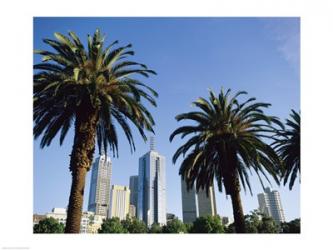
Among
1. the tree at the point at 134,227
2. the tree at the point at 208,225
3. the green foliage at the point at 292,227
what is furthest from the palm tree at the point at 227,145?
the tree at the point at 134,227

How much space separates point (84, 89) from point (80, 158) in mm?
3070

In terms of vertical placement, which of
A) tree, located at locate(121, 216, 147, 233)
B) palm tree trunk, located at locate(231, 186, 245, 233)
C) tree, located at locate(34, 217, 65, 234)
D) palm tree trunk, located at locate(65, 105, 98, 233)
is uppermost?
palm tree trunk, located at locate(65, 105, 98, 233)

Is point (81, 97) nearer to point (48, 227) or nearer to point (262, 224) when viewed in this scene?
point (48, 227)

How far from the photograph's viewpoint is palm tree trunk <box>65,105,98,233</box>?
12727 mm

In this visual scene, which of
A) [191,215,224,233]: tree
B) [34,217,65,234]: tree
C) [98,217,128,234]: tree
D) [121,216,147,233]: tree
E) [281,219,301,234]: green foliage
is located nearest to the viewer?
[281,219,301,234]: green foliage

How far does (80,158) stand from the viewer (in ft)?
44.5

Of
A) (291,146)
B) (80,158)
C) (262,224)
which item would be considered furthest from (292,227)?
(80,158)

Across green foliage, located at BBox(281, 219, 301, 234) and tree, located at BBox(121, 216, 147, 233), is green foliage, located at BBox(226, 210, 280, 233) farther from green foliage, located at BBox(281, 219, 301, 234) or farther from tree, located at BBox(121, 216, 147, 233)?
tree, located at BBox(121, 216, 147, 233)

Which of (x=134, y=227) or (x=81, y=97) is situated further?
(x=134, y=227)

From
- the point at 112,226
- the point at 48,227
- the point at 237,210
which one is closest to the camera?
the point at 237,210

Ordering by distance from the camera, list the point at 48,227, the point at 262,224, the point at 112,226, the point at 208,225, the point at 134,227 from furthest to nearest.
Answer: the point at 134,227
the point at 112,226
the point at 262,224
the point at 48,227
the point at 208,225

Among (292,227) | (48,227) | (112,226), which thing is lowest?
(112,226)

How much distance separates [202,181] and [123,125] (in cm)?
660

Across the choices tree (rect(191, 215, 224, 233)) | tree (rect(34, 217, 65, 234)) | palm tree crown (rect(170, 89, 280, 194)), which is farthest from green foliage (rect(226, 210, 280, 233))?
palm tree crown (rect(170, 89, 280, 194))
